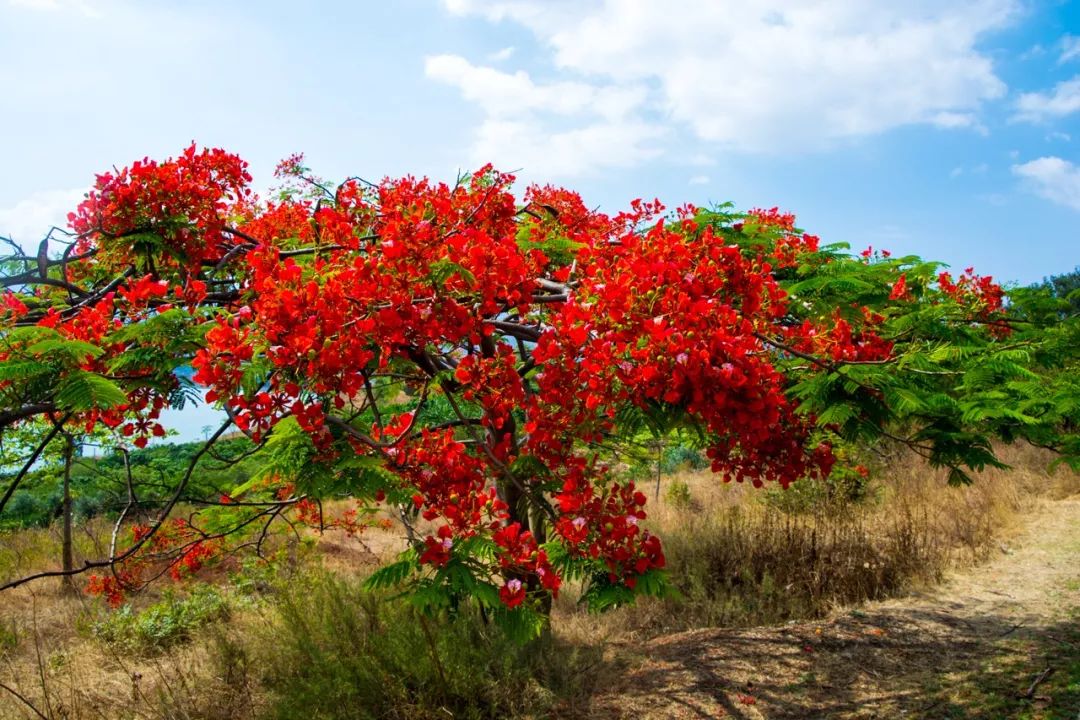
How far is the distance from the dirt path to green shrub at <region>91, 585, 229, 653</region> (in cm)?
A: 403

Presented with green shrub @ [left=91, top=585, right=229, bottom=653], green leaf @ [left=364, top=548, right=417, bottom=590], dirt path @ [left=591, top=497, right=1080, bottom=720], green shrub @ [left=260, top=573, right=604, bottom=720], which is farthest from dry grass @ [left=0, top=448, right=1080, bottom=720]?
green leaf @ [left=364, top=548, right=417, bottom=590]

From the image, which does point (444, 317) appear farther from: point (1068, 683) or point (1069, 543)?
point (1069, 543)

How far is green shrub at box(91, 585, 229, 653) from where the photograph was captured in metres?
6.09

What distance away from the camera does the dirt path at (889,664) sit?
429 centimetres

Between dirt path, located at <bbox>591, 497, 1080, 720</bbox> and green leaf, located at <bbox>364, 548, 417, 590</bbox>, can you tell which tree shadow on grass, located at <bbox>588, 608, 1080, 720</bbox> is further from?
green leaf, located at <bbox>364, 548, 417, 590</bbox>

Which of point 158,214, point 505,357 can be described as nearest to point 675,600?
point 505,357

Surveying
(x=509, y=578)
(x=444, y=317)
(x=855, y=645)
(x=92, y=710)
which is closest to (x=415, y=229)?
(x=444, y=317)

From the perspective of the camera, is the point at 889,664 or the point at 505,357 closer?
the point at 505,357

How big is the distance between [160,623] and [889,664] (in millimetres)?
6069

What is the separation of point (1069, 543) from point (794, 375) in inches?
267

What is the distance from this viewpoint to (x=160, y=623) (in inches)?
252

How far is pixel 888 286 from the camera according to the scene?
4.12 m

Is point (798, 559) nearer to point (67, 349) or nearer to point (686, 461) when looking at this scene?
point (67, 349)

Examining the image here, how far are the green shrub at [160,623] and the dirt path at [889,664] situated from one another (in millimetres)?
4033
